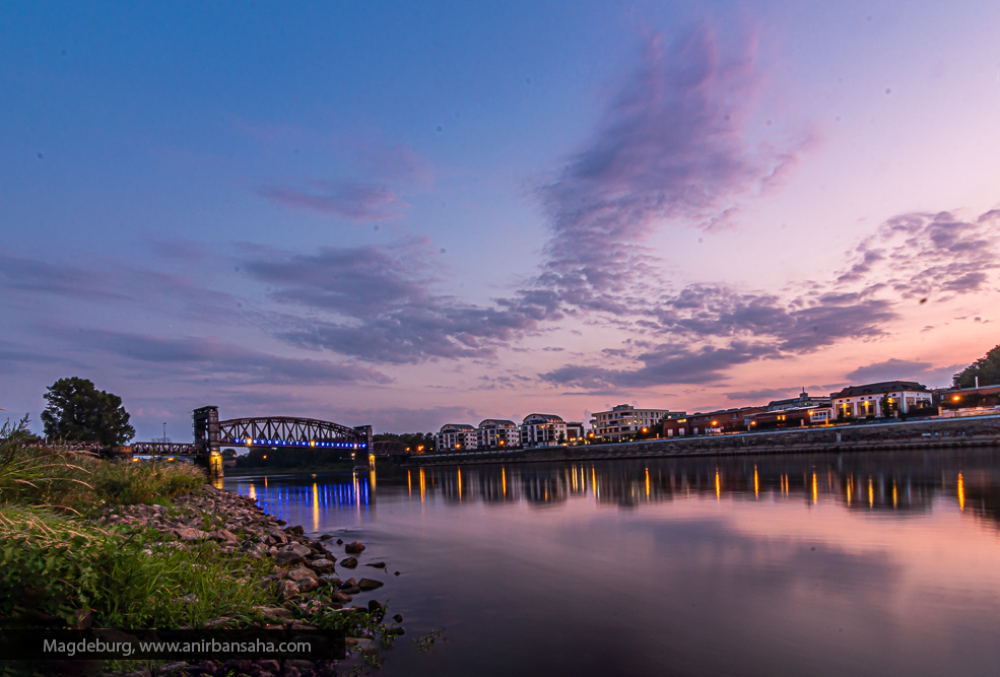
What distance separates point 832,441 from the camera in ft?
282

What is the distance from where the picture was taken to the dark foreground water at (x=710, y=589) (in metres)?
8.46

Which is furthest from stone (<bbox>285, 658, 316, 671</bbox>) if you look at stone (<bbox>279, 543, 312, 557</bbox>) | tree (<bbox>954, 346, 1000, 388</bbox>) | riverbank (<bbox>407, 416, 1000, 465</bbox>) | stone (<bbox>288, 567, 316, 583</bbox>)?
tree (<bbox>954, 346, 1000, 388</bbox>)

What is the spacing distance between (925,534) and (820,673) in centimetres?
1282

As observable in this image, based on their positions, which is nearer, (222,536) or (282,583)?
(282,583)

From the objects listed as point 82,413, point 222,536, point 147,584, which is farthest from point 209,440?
point 147,584

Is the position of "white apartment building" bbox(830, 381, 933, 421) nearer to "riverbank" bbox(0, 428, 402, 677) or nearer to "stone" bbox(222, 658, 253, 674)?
"riverbank" bbox(0, 428, 402, 677)

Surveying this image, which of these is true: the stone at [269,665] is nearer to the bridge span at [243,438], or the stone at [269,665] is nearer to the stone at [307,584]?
the stone at [307,584]

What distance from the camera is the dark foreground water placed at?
8461mm

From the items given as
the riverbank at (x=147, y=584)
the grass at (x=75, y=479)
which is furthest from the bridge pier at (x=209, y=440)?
the riverbank at (x=147, y=584)

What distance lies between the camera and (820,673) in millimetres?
7809

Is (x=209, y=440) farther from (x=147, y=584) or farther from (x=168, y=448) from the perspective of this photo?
(x=147, y=584)

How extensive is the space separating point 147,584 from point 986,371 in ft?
523

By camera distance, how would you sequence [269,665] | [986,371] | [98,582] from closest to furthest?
[98,582] → [269,665] → [986,371]

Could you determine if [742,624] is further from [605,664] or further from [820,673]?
[605,664]
